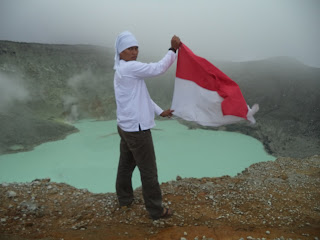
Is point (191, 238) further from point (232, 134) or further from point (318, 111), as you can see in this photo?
point (318, 111)

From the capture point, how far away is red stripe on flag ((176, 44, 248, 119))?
15.0ft

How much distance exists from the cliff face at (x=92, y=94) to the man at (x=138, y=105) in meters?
19.4

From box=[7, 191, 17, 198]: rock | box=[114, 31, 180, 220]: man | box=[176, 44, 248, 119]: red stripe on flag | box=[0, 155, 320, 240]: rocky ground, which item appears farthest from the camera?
box=[7, 191, 17, 198]: rock

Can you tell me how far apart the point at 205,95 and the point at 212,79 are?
0.30 metres

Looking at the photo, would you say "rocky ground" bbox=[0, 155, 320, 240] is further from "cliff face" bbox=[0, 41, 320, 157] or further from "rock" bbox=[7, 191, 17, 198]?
"cliff face" bbox=[0, 41, 320, 157]

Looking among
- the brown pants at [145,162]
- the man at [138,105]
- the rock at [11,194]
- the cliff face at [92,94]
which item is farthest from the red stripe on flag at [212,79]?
the cliff face at [92,94]

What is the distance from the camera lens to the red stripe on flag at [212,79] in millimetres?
4583

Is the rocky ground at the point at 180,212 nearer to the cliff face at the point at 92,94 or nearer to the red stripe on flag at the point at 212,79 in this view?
the red stripe on flag at the point at 212,79

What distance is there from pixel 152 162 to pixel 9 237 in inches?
92.7

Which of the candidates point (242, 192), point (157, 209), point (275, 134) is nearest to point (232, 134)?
point (275, 134)

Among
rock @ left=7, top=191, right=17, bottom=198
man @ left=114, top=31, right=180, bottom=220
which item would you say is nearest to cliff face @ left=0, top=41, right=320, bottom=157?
rock @ left=7, top=191, right=17, bottom=198

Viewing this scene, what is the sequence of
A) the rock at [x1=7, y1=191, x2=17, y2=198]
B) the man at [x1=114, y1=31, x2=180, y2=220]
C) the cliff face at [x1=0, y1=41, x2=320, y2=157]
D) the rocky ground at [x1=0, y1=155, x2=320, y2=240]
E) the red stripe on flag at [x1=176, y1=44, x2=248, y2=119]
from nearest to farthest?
the man at [x1=114, y1=31, x2=180, y2=220] → the rocky ground at [x1=0, y1=155, x2=320, y2=240] → the red stripe on flag at [x1=176, y1=44, x2=248, y2=119] → the rock at [x1=7, y1=191, x2=17, y2=198] → the cliff face at [x1=0, y1=41, x2=320, y2=157]

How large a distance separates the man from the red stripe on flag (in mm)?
714

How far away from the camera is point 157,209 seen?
435cm
